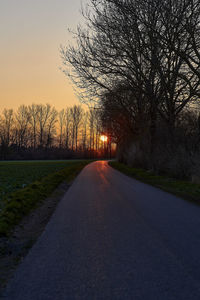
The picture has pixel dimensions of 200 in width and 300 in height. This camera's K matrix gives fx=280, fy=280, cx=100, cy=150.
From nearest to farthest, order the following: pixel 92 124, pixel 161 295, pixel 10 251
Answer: pixel 161 295 → pixel 10 251 → pixel 92 124

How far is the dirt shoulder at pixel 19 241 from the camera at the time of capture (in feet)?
13.2

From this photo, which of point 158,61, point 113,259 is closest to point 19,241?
point 113,259

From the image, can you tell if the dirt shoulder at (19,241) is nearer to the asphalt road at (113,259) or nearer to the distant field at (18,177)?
the asphalt road at (113,259)

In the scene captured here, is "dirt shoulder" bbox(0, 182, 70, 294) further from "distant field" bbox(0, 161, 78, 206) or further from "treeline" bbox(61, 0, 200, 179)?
"treeline" bbox(61, 0, 200, 179)

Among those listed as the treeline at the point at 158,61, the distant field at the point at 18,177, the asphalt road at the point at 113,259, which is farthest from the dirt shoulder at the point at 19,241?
the treeline at the point at 158,61

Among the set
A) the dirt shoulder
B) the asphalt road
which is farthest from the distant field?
the asphalt road

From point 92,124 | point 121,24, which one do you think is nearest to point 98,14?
point 121,24

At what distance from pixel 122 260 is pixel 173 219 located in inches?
125

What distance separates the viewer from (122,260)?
4.20 m

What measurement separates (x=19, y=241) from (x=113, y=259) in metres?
2.15

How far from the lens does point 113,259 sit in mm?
4246

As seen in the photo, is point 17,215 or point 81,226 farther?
point 17,215

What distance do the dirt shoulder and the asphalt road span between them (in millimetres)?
163

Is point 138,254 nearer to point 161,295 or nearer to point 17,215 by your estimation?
point 161,295
